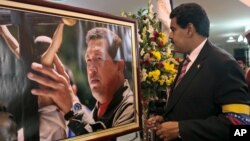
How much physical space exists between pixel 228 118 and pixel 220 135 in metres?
0.08

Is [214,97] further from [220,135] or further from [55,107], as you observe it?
[55,107]

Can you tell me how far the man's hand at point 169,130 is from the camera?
120 centimetres

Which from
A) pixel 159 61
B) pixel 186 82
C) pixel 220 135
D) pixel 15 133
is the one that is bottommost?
pixel 220 135

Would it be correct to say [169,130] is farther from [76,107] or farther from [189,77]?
[76,107]

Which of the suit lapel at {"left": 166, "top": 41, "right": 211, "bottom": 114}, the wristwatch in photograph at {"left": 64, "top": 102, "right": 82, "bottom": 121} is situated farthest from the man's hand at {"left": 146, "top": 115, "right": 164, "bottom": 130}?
the wristwatch in photograph at {"left": 64, "top": 102, "right": 82, "bottom": 121}

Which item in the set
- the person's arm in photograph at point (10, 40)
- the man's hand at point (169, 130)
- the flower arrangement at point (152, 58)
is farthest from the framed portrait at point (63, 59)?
the flower arrangement at point (152, 58)

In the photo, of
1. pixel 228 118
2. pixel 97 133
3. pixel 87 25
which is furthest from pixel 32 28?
pixel 228 118

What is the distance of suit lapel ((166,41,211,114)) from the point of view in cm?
124

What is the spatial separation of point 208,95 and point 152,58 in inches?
18.5

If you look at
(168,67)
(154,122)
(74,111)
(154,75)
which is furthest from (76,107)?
(168,67)

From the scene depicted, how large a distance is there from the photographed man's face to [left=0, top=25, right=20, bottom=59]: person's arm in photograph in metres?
0.29

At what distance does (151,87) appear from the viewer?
1.57 meters

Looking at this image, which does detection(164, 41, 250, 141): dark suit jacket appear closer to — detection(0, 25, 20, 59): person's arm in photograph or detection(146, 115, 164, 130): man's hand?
detection(146, 115, 164, 130): man's hand

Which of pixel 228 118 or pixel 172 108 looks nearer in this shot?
pixel 228 118
